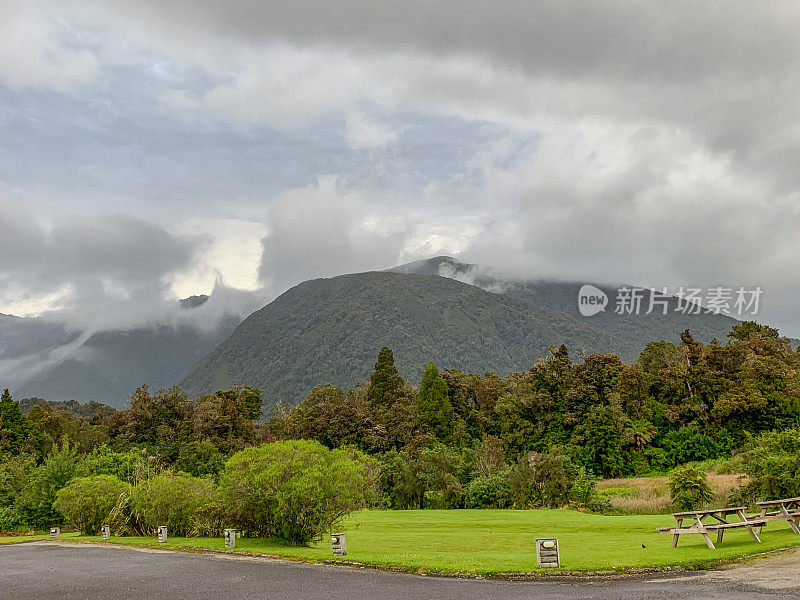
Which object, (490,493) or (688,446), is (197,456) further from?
(688,446)

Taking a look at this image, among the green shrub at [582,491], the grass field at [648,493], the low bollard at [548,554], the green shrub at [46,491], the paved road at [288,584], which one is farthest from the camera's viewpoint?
the green shrub at [582,491]

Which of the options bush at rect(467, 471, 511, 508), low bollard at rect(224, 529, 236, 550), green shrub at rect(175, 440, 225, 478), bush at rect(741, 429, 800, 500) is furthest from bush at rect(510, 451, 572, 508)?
green shrub at rect(175, 440, 225, 478)

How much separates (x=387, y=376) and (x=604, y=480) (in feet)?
104

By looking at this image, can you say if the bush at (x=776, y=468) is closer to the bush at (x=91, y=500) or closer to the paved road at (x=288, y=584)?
the paved road at (x=288, y=584)

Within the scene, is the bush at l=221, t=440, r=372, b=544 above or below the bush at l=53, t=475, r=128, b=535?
above

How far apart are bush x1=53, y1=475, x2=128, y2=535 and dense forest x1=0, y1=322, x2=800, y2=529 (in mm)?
6529

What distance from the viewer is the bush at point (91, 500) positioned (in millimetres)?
30562

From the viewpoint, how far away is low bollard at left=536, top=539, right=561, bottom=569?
→ 1512cm

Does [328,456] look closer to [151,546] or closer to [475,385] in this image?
[151,546]

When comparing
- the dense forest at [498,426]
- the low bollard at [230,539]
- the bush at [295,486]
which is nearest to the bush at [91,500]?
the dense forest at [498,426]

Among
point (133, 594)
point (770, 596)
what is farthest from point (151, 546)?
point (770, 596)

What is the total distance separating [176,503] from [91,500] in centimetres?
688

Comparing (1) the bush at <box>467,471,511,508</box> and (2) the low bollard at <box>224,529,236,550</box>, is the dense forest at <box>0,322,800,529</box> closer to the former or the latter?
(1) the bush at <box>467,471,511,508</box>

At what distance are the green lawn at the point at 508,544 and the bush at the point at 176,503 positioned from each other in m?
1.17
